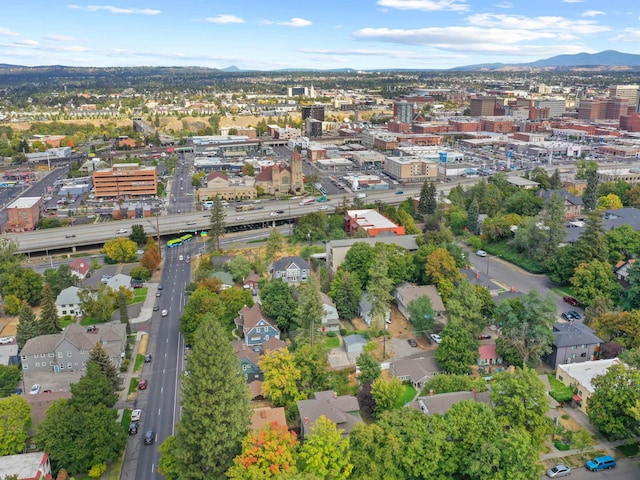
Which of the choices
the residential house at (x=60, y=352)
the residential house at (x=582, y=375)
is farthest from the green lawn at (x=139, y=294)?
the residential house at (x=582, y=375)

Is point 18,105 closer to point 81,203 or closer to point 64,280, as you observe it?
point 81,203

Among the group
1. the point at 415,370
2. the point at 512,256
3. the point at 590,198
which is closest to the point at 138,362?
the point at 415,370

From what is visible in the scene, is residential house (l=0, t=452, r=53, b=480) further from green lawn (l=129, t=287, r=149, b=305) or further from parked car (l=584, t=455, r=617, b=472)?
parked car (l=584, t=455, r=617, b=472)

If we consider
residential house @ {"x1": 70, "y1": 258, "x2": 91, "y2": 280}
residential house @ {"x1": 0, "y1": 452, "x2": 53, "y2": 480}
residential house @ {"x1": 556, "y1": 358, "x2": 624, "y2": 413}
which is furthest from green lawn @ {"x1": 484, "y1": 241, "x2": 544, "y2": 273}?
residential house @ {"x1": 0, "y1": 452, "x2": 53, "y2": 480}

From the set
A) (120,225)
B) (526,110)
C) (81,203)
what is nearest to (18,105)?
(81,203)

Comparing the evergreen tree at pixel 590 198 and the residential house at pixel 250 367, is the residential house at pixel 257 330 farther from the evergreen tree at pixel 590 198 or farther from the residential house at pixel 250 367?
the evergreen tree at pixel 590 198
